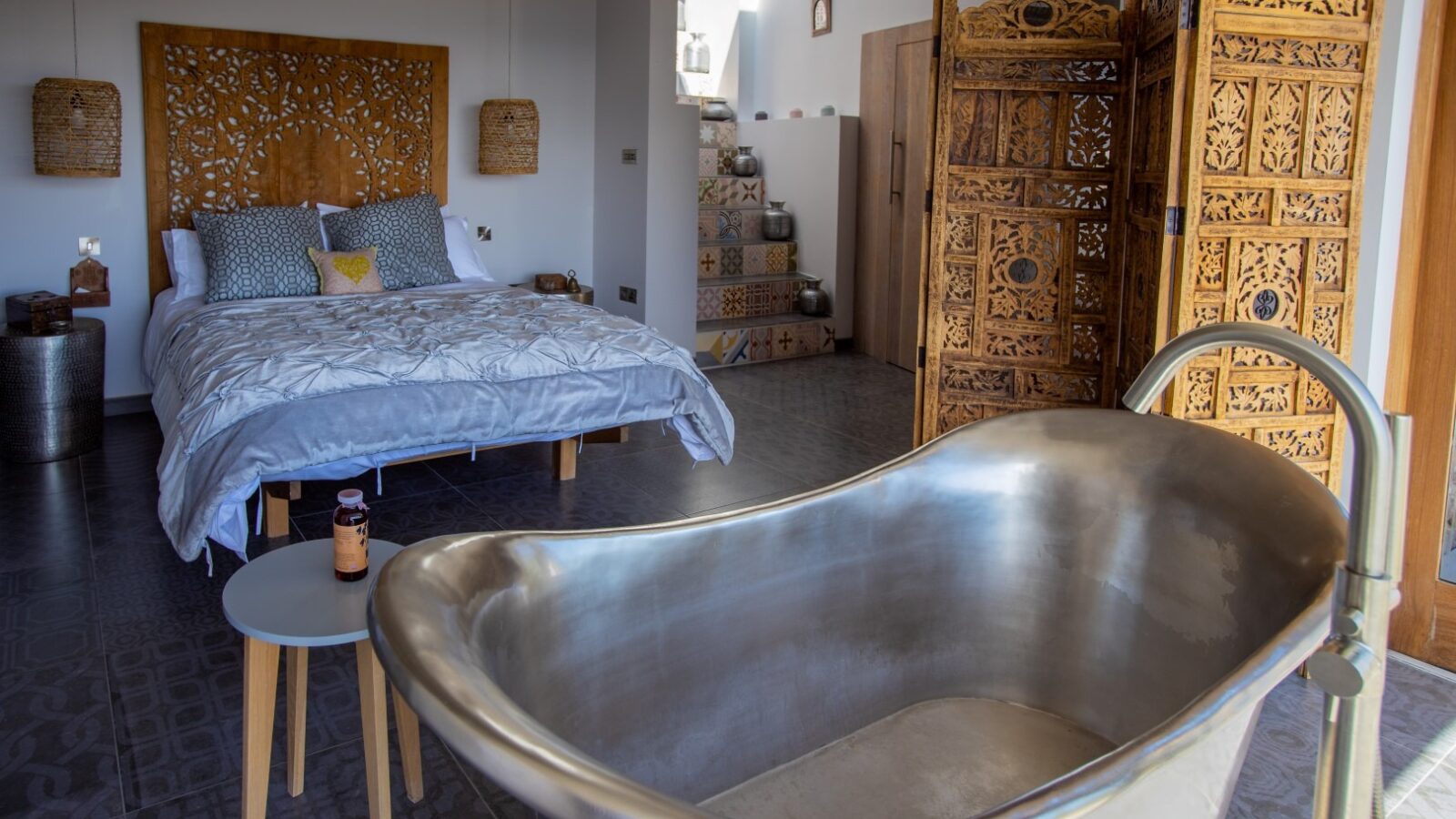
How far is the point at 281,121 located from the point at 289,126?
0.15ft

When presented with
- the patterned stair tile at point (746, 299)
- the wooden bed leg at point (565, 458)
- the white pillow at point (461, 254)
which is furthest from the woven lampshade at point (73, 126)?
the patterned stair tile at point (746, 299)

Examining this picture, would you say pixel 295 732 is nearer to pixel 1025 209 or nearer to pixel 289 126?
pixel 1025 209

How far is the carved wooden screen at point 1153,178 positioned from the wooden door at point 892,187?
10.3ft

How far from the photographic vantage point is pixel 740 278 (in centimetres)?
740

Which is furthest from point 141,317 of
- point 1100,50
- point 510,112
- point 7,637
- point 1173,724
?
point 1173,724

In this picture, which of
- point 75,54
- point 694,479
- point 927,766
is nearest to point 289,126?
point 75,54

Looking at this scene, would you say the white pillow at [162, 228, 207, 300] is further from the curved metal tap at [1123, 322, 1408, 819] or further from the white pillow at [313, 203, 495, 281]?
the curved metal tap at [1123, 322, 1408, 819]

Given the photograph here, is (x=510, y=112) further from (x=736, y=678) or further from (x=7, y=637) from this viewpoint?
(x=736, y=678)

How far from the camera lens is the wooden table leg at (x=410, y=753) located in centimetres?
213

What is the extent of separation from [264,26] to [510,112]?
1277 millimetres

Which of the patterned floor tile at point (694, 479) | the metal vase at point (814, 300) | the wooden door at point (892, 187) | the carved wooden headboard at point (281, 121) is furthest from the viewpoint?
the metal vase at point (814, 300)

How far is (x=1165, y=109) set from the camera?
2.81 meters

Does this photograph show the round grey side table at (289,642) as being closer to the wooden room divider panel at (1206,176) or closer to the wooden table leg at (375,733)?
the wooden table leg at (375,733)

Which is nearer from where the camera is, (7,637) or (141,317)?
(7,637)
